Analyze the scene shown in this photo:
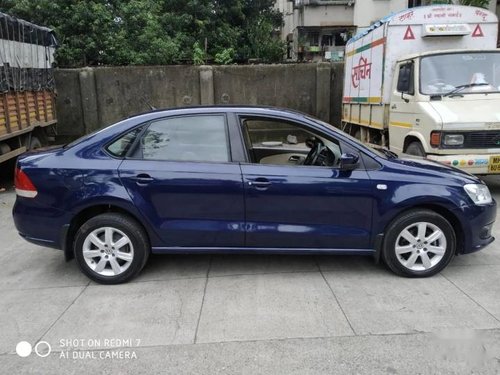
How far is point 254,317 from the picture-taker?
11.8 feet

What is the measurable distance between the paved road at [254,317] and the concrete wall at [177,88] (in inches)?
331

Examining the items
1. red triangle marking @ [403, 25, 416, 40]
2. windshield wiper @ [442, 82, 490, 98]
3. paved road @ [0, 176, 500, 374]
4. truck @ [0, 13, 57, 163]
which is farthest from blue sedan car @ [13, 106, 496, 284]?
red triangle marking @ [403, 25, 416, 40]

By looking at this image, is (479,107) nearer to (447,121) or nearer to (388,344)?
(447,121)

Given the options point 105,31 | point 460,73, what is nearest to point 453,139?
point 460,73

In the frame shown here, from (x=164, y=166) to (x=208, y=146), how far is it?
1.44 feet

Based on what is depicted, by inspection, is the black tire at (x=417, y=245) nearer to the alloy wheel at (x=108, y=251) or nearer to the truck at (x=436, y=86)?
the alloy wheel at (x=108, y=251)

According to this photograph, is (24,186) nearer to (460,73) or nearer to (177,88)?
(460,73)

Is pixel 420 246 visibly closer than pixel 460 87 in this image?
Yes

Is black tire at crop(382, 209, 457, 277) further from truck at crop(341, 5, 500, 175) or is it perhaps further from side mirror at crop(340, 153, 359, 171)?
truck at crop(341, 5, 500, 175)

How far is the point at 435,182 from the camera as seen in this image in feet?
13.4

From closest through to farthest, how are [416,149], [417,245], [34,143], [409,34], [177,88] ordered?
[417,245] → [416,149] → [409,34] → [34,143] → [177,88]

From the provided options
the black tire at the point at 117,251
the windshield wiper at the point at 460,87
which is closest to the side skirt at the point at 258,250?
the black tire at the point at 117,251

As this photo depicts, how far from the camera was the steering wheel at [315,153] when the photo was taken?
15.3 feet

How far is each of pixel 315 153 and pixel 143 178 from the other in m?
1.80
